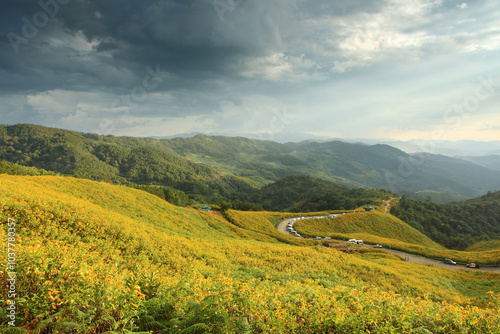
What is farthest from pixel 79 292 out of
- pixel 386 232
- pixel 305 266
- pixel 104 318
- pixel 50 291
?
pixel 386 232

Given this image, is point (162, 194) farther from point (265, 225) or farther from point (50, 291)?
point (50, 291)

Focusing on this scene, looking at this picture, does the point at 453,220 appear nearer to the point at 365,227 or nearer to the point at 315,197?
the point at 315,197

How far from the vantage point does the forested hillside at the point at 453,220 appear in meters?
79.5

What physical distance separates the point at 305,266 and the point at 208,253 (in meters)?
7.51

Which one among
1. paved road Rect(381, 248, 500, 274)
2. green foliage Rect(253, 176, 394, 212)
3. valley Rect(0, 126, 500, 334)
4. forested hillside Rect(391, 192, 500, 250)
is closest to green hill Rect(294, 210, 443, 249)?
paved road Rect(381, 248, 500, 274)

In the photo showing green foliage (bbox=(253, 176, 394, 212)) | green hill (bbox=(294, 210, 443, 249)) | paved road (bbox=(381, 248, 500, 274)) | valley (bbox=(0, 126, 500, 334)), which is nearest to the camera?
valley (bbox=(0, 126, 500, 334))

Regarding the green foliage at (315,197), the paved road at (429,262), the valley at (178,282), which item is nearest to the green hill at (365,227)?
the paved road at (429,262)

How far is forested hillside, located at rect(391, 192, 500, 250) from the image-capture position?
79500 mm

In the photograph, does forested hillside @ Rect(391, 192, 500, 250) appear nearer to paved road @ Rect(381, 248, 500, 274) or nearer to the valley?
paved road @ Rect(381, 248, 500, 274)

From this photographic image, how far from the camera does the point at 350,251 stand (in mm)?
33594

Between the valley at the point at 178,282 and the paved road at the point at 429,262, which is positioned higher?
the valley at the point at 178,282

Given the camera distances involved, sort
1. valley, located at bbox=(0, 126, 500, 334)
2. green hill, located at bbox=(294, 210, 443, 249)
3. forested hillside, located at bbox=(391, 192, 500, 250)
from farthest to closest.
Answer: forested hillside, located at bbox=(391, 192, 500, 250) → green hill, located at bbox=(294, 210, 443, 249) → valley, located at bbox=(0, 126, 500, 334)

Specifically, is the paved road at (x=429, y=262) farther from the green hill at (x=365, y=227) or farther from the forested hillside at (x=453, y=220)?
the forested hillside at (x=453, y=220)

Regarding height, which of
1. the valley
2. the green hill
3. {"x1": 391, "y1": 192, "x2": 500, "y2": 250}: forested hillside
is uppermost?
the valley
